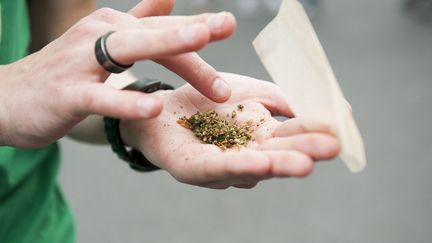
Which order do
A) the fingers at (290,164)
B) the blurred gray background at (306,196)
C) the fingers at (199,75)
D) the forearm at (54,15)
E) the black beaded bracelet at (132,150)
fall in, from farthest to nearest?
the blurred gray background at (306,196), the forearm at (54,15), the black beaded bracelet at (132,150), the fingers at (199,75), the fingers at (290,164)

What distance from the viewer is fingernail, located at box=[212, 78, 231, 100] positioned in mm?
766

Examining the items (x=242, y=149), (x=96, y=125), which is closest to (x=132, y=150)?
(x=96, y=125)

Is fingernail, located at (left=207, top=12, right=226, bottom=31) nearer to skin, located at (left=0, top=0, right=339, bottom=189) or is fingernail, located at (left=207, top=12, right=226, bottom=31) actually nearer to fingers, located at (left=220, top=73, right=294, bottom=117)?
skin, located at (left=0, top=0, right=339, bottom=189)

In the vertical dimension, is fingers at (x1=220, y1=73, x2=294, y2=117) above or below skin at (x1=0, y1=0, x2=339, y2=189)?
below

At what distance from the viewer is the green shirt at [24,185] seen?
882mm

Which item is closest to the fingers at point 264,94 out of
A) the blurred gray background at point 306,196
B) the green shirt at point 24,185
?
the green shirt at point 24,185

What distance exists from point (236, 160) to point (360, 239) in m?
1.57

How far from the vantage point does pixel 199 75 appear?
76 cm

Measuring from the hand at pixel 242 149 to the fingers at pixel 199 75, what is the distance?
0.05m

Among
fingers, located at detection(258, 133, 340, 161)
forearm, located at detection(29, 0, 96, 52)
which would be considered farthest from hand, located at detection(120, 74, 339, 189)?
forearm, located at detection(29, 0, 96, 52)

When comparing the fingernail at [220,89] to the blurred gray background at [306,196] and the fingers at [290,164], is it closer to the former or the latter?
the fingers at [290,164]

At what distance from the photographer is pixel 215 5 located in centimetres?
357

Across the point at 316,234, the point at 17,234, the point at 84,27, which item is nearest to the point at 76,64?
the point at 84,27

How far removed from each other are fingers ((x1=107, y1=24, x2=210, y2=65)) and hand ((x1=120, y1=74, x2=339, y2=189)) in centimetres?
13
